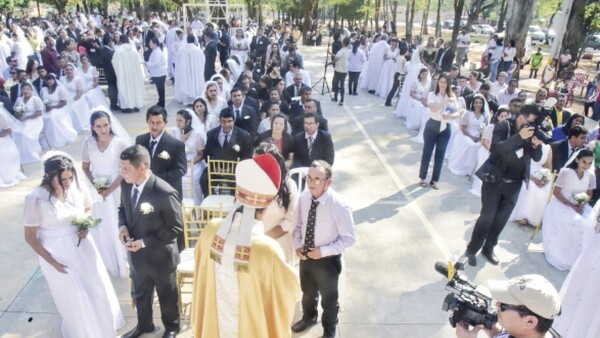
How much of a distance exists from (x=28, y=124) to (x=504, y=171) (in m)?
8.63

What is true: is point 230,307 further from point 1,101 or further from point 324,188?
point 1,101

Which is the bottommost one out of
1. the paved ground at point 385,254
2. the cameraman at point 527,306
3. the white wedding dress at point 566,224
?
the paved ground at point 385,254

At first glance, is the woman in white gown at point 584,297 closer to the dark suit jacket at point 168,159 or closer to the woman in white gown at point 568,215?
the woman in white gown at point 568,215

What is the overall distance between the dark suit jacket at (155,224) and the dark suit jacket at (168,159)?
3.95 feet

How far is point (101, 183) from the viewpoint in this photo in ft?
16.7

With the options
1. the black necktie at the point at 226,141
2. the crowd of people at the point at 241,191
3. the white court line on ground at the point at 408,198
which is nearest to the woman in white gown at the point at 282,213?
the crowd of people at the point at 241,191

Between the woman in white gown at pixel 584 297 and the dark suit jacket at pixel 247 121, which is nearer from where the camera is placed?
the woman in white gown at pixel 584 297

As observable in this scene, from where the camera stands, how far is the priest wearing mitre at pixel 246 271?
263 centimetres

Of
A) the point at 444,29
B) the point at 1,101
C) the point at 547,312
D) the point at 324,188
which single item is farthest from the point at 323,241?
the point at 444,29

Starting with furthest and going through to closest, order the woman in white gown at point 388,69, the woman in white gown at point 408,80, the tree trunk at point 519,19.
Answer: the tree trunk at point 519,19 → the woman in white gown at point 388,69 → the woman in white gown at point 408,80

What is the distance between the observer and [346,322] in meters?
4.91

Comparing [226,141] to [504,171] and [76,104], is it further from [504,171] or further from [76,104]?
[76,104]

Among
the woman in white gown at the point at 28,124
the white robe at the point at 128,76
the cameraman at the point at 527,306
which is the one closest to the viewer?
the cameraman at the point at 527,306

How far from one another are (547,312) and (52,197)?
385 centimetres
